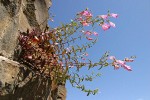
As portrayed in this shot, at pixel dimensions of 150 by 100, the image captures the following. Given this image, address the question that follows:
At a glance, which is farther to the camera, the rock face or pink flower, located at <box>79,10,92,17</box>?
pink flower, located at <box>79,10,92,17</box>

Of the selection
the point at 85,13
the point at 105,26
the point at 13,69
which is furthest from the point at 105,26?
the point at 13,69

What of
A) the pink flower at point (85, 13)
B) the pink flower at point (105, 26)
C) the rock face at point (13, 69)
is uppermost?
the pink flower at point (85, 13)

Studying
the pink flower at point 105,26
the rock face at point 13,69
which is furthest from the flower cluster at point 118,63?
the rock face at point 13,69

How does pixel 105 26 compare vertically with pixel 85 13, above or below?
below

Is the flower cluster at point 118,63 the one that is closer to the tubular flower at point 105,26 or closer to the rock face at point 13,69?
the tubular flower at point 105,26

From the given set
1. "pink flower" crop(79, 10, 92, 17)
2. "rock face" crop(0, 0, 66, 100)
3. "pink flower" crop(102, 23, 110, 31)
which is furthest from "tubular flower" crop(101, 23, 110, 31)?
"rock face" crop(0, 0, 66, 100)

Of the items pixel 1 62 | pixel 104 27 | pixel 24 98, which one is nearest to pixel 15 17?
pixel 1 62

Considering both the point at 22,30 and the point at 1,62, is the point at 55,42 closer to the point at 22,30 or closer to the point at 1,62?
the point at 22,30

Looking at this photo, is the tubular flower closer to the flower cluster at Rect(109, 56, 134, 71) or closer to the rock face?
the flower cluster at Rect(109, 56, 134, 71)

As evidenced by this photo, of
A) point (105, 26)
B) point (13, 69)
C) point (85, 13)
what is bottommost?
point (13, 69)

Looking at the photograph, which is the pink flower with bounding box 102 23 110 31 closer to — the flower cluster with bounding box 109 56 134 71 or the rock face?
the flower cluster with bounding box 109 56 134 71

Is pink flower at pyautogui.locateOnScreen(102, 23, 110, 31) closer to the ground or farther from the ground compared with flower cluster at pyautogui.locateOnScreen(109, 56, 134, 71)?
farther from the ground

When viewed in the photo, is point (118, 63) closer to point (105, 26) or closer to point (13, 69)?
point (105, 26)

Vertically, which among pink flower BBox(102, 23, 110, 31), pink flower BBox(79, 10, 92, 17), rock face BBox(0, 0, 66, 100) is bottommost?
rock face BBox(0, 0, 66, 100)
